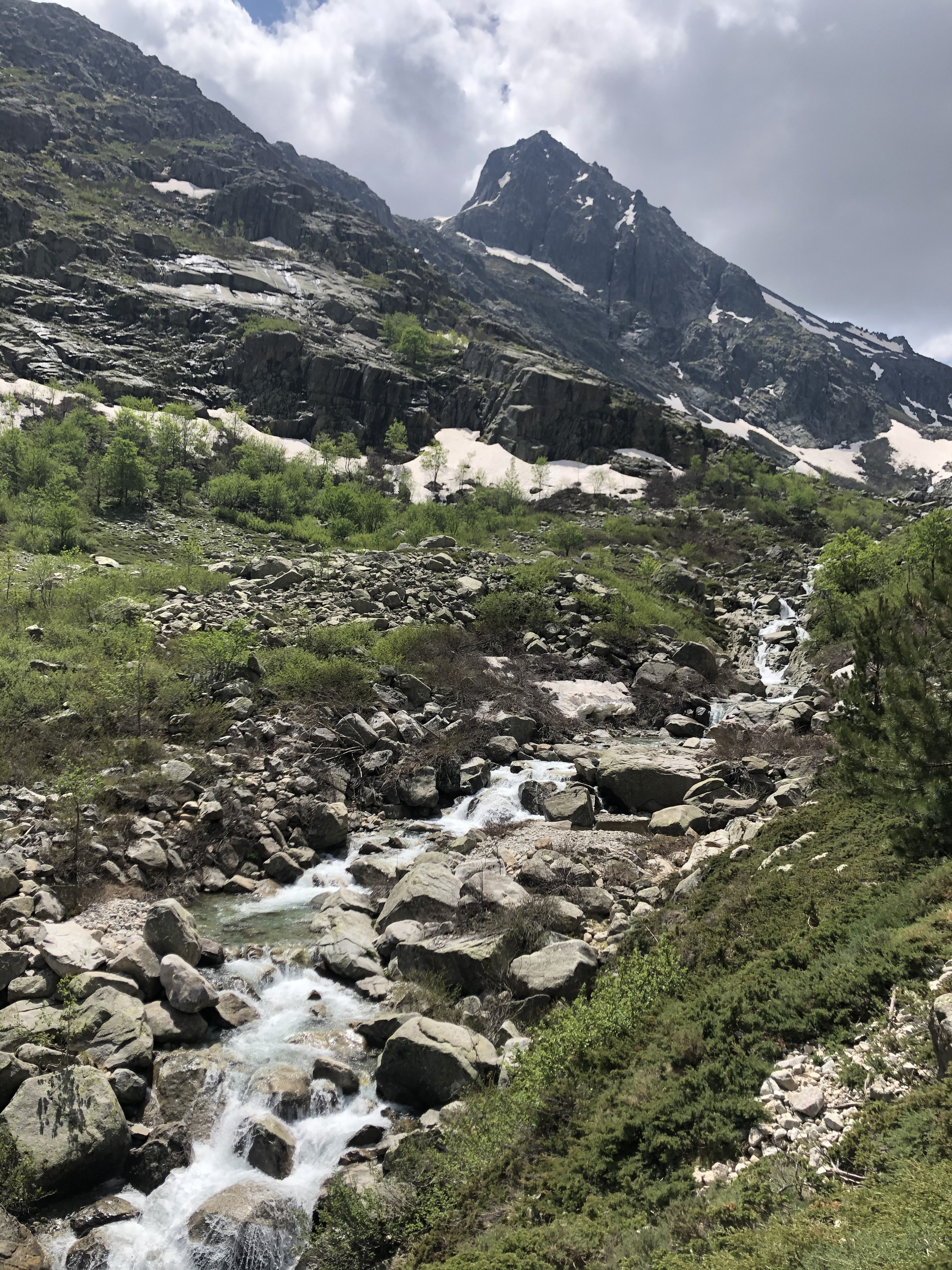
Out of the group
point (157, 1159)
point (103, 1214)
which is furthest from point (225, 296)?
point (103, 1214)

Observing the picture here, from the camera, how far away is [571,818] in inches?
584

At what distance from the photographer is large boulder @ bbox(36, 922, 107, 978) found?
8.28 meters

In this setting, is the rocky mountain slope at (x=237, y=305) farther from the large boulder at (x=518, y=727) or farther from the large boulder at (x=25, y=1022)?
the large boulder at (x=25, y=1022)

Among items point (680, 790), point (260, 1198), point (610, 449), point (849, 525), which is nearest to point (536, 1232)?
point (260, 1198)

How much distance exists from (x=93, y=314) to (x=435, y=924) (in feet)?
323

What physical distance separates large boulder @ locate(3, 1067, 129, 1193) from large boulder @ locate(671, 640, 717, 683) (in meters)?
24.8

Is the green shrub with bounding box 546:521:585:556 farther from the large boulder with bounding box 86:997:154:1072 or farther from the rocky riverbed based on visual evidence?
the large boulder with bounding box 86:997:154:1072

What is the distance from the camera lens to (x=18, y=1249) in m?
5.53

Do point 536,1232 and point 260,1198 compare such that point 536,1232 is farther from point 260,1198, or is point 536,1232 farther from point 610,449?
point 610,449

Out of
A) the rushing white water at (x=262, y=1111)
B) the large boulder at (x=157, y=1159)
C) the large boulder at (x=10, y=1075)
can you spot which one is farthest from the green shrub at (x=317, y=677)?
the large boulder at (x=157, y=1159)

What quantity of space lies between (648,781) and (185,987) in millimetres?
10974

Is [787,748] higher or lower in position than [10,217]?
lower

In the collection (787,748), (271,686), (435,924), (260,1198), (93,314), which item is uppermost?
(93,314)

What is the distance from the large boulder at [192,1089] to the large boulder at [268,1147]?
41 cm
